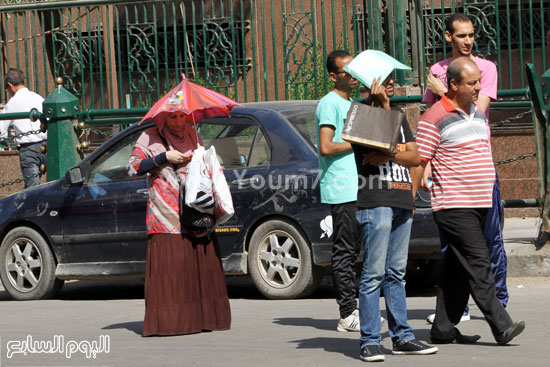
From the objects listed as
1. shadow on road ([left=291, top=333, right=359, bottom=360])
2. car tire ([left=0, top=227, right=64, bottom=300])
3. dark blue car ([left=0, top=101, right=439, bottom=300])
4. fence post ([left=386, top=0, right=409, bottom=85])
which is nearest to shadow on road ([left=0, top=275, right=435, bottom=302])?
car tire ([left=0, top=227, right=64, bottom=300])

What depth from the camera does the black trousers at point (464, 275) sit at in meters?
6.54

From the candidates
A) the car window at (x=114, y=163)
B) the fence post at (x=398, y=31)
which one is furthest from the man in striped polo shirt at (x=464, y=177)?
the fence post at (x=398, y=31)

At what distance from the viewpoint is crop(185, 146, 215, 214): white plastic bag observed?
301 inches

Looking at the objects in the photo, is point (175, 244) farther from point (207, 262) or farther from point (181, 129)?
point (181, 129)

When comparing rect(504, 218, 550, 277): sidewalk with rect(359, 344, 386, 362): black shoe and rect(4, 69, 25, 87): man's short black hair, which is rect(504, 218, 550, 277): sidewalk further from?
rect(4, 69, 25, 87): man's short black hair

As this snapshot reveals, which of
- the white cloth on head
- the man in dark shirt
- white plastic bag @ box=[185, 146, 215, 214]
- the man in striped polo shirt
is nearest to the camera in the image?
the man in dark shirt

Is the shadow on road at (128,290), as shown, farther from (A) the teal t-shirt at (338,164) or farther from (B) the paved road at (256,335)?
(A) the teal t-shirt at (338,164)

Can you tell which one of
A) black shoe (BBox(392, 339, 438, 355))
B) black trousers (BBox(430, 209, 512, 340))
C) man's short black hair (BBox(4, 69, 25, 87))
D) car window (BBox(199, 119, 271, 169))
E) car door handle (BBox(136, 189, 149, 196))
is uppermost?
man's short black hair (BBox(4, 69, 25, 87))

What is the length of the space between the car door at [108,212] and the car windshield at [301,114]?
4.15 ft

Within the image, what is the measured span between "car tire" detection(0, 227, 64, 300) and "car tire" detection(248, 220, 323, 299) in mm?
2072

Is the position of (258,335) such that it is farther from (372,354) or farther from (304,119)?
(304,119)

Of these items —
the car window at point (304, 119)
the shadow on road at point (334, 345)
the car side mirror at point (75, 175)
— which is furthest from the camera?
the car side mirror at point (75, 175)

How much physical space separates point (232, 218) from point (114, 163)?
4.28 feet

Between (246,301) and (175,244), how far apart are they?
5.76 ft
